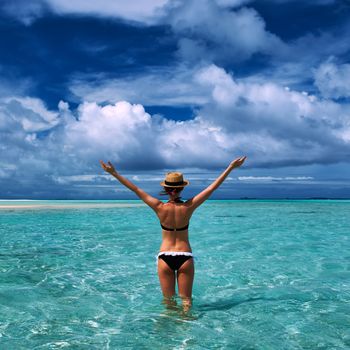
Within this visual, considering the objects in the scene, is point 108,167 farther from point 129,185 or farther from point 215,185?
point 215,185

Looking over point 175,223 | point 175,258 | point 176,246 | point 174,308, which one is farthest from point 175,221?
point 174,308

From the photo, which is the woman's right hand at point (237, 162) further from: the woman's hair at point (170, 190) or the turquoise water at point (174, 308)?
the turquoise water at point (174, 308)

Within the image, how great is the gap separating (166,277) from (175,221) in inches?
39.9

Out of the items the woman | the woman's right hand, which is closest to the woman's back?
the woman

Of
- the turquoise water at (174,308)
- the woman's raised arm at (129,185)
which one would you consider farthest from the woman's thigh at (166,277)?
the woman's raised arm at (129,185)

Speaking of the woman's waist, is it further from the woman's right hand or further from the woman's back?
the woman's right hand

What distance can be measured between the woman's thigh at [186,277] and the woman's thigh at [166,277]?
5.9 inches

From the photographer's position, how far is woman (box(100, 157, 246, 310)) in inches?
240

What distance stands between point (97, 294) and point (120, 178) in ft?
11.6

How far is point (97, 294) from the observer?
27.6 feet

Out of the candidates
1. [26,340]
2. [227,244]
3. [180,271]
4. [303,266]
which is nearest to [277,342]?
[180,271]

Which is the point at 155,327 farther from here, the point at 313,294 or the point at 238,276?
the point at 238,276

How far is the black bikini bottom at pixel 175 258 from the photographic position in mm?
6312

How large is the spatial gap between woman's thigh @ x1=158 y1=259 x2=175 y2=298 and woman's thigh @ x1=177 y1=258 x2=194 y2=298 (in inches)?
5.9
